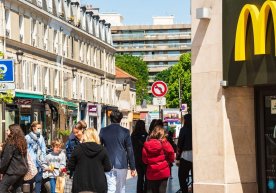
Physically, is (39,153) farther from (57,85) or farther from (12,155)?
(57,85)

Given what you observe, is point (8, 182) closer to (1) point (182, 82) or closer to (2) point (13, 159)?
(2) point (13, 159)

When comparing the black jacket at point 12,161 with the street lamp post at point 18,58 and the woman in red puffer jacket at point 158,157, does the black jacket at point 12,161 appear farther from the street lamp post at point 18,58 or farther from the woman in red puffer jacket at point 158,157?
the street lamp post at point 18,58

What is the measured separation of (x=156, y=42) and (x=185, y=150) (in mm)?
140387

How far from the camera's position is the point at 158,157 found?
14727 millimetres

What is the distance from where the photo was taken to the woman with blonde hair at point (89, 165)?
11367 millimetres

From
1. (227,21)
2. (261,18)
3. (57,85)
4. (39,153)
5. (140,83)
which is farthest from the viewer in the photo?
(140,83)

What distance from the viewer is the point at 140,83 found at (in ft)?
398

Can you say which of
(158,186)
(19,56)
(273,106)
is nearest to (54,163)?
(158,186)

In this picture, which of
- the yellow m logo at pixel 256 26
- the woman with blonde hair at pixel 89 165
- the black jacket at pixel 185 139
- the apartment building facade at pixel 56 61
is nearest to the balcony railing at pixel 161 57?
the apartment building facade at pixel 56 61

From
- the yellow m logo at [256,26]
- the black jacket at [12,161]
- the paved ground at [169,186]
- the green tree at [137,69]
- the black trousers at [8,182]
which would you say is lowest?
the paved ground at [169,186]

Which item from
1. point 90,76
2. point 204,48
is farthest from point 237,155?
point 90,76

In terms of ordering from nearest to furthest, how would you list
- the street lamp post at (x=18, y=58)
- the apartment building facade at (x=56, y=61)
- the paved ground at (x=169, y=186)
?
the paved ground at (x=169, y=186) → the apartment building facade at (x=56, y=61) → the street lamp post at (x=18, y=58)

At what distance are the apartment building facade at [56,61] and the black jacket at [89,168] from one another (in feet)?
88.2

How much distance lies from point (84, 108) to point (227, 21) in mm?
54628
